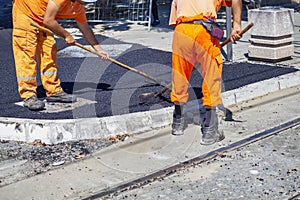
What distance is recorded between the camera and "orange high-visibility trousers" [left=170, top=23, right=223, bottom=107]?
589cm

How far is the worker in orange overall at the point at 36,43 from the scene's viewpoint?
21.3 feet

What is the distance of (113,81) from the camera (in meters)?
8.10

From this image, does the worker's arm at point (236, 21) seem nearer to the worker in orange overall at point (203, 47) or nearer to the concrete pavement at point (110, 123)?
the worker in orange overall at point (203, 47)

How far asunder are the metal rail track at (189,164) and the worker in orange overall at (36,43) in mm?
1726

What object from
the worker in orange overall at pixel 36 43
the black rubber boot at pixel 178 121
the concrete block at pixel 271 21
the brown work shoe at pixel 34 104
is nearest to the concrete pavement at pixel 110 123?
the black rubber boot at pixel 178 121

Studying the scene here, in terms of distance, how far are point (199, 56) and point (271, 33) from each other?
3596mm

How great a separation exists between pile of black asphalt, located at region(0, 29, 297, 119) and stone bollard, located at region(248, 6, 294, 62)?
343 millimetres

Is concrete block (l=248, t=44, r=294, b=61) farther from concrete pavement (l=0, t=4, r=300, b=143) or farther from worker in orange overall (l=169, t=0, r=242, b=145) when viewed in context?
worker in orange overall (l=169, t=0, r=242, b=145)

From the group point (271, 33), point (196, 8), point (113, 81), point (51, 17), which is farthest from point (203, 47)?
point (271, 33)

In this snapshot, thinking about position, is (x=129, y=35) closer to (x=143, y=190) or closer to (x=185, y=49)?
(x=185, y=49)

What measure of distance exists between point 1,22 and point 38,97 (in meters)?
7.02

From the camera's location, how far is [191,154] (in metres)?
5.78

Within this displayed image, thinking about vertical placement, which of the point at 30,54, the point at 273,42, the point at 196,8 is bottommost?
the point at 273,42

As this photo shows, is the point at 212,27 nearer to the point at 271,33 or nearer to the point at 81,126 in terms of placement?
the point at 81,126
